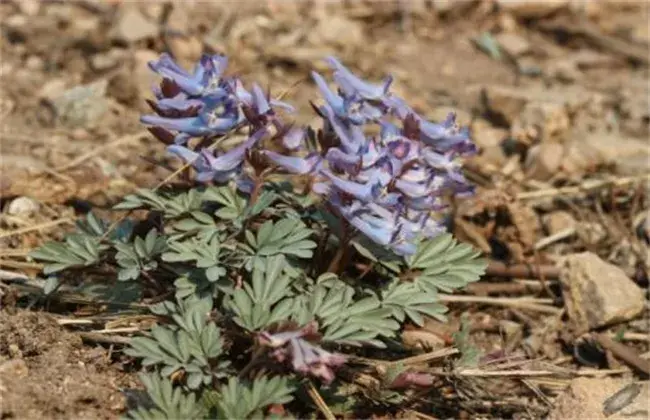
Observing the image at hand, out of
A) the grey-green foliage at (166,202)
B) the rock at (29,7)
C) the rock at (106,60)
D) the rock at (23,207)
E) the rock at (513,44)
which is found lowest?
the rock at (513,44)

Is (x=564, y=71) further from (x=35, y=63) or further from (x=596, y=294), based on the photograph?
(x=35, y=63)

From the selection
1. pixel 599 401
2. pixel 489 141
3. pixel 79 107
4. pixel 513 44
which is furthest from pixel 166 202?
pixel 513 44

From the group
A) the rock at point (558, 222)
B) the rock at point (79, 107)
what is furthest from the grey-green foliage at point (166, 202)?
the rock at point (558, 222)

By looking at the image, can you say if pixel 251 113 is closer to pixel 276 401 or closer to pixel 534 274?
pixel 276 401

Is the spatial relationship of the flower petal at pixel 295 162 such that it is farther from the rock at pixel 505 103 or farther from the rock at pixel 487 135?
the rock at pixel 505 103

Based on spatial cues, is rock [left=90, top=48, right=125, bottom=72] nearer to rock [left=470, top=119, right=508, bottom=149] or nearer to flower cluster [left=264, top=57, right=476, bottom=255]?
rock [left=470, top=119, right=508, bottom=149]

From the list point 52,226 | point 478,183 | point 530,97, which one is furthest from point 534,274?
point 52,226
